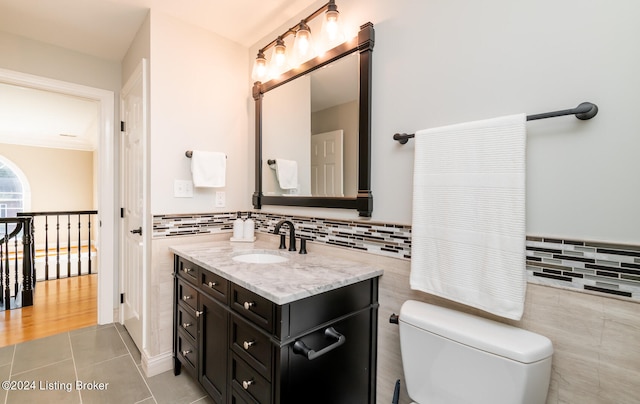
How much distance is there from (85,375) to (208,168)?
5.10ft

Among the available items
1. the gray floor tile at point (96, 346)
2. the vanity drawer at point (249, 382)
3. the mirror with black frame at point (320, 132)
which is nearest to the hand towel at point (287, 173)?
the mirror with black frame at point (320, 132)

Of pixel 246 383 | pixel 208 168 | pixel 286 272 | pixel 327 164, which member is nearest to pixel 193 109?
pixel 208 168

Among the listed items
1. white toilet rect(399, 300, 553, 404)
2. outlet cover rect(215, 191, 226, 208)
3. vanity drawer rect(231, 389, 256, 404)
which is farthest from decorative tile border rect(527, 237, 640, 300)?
outlet cover rect(215, 191, 226, 208)

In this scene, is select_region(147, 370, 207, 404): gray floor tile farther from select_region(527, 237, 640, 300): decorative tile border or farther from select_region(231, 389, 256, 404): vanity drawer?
select_region(527, 237, 640, 300): decorative tile border

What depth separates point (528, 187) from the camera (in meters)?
0.98

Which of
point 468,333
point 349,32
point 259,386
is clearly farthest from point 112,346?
point 349,32

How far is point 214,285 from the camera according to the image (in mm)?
1468

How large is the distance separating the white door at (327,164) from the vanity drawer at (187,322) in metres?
1.02

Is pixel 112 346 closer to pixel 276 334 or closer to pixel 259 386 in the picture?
pixel 259 386

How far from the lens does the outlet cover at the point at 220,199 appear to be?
2.19 metres

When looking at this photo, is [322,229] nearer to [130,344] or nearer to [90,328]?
[130,344]

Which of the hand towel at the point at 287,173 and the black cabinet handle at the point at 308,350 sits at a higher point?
the hand towel at the point at 287,173

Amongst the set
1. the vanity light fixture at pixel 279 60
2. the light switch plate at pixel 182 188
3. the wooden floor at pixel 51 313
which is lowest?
the wooden floor at pixel 51 313

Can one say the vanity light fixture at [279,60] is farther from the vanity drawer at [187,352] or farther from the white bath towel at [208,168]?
the vanity drawer at [187,352]
